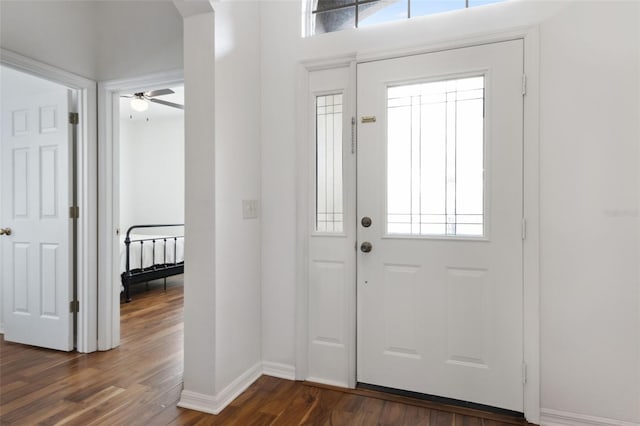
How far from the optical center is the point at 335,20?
8.18 ft

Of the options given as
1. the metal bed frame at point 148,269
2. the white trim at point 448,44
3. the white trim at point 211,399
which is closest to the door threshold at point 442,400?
the white trim at point 211,399

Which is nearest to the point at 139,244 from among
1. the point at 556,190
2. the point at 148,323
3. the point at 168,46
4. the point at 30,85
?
the point at 148,323

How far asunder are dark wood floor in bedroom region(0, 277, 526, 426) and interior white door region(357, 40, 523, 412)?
7.1 inches

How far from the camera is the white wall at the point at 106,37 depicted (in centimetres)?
249

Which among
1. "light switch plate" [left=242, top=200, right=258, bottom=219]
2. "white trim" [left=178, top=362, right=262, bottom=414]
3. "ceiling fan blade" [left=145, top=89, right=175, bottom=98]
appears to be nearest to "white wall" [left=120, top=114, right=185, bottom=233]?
"ceiling fan blade" [left=145, top=89, right=175, bottom=98]

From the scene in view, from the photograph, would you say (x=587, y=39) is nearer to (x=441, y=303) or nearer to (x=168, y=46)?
(x=441, y=303)

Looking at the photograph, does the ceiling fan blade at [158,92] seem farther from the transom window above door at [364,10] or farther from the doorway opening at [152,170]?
the transom window above door at [364,10]

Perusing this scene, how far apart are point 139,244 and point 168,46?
293cm

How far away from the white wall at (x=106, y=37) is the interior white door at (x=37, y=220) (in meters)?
0.44

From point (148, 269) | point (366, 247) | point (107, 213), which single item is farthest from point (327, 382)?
point (148, 269)

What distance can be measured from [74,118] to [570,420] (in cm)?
393

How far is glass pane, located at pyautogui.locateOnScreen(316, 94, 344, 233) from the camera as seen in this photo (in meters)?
2.40

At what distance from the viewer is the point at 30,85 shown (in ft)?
10.2

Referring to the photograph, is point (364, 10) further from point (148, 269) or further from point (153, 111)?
point (153, 111)
